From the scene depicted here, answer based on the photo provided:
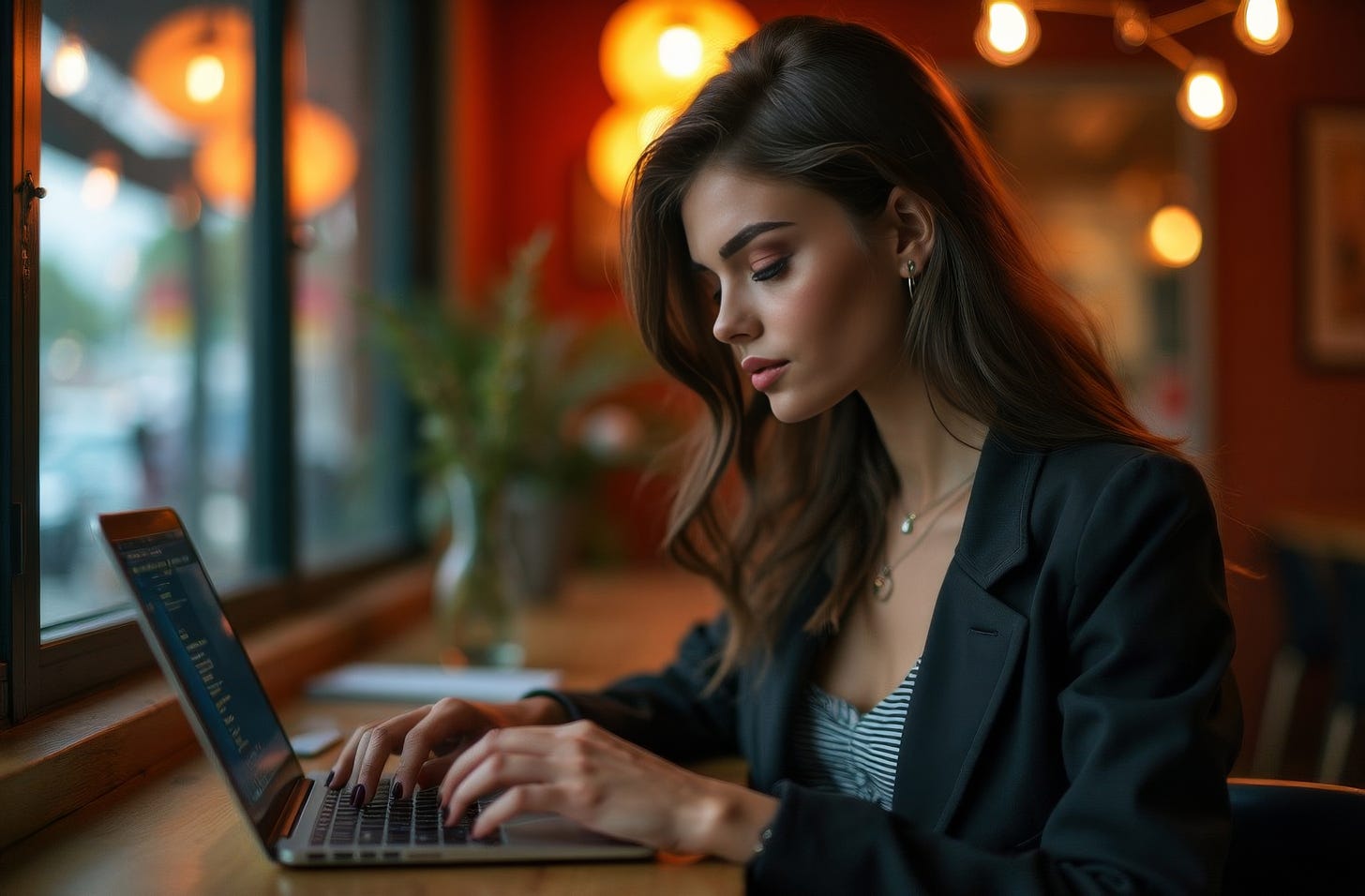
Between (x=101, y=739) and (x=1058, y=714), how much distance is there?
959mm

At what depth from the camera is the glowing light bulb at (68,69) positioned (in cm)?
162

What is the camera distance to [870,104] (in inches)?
51.2

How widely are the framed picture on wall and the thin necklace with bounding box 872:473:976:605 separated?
4.16 meters

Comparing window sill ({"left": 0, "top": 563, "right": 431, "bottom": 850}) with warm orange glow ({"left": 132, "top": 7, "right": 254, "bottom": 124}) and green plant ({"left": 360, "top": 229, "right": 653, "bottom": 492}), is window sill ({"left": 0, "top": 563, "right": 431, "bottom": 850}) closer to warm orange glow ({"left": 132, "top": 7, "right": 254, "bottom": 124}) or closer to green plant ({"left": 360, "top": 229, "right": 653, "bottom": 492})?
green plant ({"left": 360, "top": 229, "right": 653, "bottom": 492})

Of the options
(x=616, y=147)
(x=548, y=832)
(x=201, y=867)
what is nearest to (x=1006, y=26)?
(x=616, y=147)

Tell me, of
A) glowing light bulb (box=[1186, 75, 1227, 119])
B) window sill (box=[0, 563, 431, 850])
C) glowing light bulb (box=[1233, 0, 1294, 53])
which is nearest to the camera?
window sill (box=[0, 563, 431, 850])

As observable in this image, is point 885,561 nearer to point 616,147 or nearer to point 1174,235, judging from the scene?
point 616,147

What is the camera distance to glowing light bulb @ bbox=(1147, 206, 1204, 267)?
4.50 meters

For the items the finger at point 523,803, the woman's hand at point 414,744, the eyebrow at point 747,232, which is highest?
the eyebrow at point 747,232

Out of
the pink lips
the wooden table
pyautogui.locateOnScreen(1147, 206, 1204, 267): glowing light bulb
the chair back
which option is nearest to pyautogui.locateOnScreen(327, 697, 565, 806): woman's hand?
the wooden table

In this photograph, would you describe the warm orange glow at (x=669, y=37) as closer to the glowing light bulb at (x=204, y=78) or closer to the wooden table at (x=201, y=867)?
the glowing light bulb at (x=204, y=78)

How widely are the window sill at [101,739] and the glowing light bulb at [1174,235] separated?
361cm

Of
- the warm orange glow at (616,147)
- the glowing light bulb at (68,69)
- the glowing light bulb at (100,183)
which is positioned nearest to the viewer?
the glowing light bulb at (68,69)

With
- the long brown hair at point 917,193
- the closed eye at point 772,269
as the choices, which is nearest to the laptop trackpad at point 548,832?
the long brown hair at point 917,193
